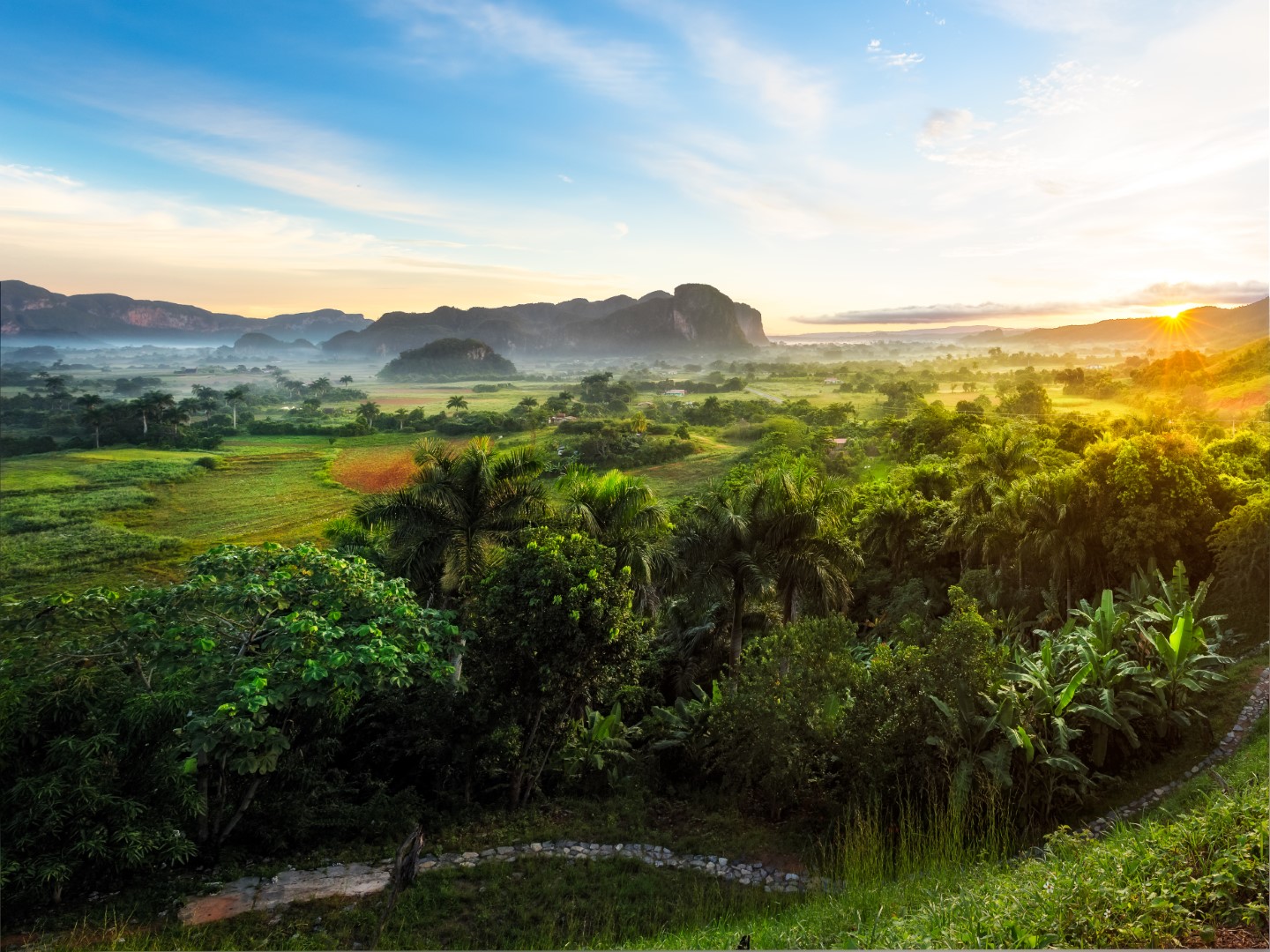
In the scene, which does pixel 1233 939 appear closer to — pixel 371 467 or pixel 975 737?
pixel 975 737

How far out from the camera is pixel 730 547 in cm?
1073

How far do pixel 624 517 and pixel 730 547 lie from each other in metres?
2.08

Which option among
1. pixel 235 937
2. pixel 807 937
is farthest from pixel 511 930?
pixel 807 937

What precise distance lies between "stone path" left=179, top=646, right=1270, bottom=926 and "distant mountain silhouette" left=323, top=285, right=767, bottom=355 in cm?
12901

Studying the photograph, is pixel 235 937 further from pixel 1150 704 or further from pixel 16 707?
pixel 1150 704

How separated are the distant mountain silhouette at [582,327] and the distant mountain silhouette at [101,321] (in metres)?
26.6

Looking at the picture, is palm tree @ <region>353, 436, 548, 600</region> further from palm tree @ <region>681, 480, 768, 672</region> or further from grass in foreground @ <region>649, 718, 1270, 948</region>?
grass in foreground @ <region>649, 718, 1270, 948</region>

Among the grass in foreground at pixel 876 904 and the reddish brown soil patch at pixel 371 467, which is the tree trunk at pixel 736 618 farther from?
the reddish brown soil patch at pixel 371 467

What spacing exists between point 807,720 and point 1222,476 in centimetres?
1052

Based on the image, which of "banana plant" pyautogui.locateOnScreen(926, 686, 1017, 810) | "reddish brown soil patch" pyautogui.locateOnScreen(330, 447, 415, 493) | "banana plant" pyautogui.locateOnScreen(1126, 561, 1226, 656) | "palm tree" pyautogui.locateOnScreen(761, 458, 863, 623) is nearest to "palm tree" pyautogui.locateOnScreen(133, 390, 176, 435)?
"reddish brown soil patch" pyautogui.locateOnScreen(330, 447, 415, 493)

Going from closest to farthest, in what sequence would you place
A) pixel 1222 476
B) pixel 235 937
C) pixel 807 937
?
1. pixel 807 937
2. pixel 235 937
3. pixel 1222 476

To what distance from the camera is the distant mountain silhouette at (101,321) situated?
46.7 metres

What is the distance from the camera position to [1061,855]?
4.45 m

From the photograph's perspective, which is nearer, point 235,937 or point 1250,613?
point 235,937
